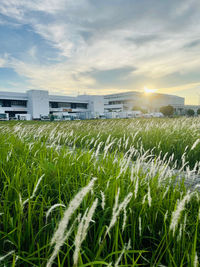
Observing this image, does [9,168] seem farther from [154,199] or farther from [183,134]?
[183,134]

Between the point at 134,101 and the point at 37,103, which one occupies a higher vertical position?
the point at 134,101

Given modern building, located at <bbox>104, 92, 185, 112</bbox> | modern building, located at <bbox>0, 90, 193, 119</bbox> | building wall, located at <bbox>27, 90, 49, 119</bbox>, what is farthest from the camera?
modern building, located at <bbox>104, 92, 185, 112</bbox>

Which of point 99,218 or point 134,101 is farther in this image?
point 134,101

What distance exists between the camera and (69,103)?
272ft

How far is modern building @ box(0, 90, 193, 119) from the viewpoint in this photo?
68.6 metres

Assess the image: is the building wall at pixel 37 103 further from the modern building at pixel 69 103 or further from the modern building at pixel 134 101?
the modern building at pixel 134 101

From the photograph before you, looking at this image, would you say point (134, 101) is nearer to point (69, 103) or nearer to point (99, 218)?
point (69, 103)

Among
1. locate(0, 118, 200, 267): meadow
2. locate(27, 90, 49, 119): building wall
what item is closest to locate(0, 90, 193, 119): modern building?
Answer: locate(27, 90, 49, 119): building wall

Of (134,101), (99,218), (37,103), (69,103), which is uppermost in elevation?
(134,101)

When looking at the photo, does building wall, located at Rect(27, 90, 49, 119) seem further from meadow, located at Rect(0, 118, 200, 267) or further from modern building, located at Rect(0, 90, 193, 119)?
meadow, located at Rect(0, 118, 200, 267)

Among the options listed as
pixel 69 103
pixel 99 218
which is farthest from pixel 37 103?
pixel 99 218

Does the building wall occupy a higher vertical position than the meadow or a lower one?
higher

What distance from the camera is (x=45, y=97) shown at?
7125 cm

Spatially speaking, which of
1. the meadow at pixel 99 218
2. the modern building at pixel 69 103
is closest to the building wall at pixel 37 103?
the modern building at pixel 69 103
